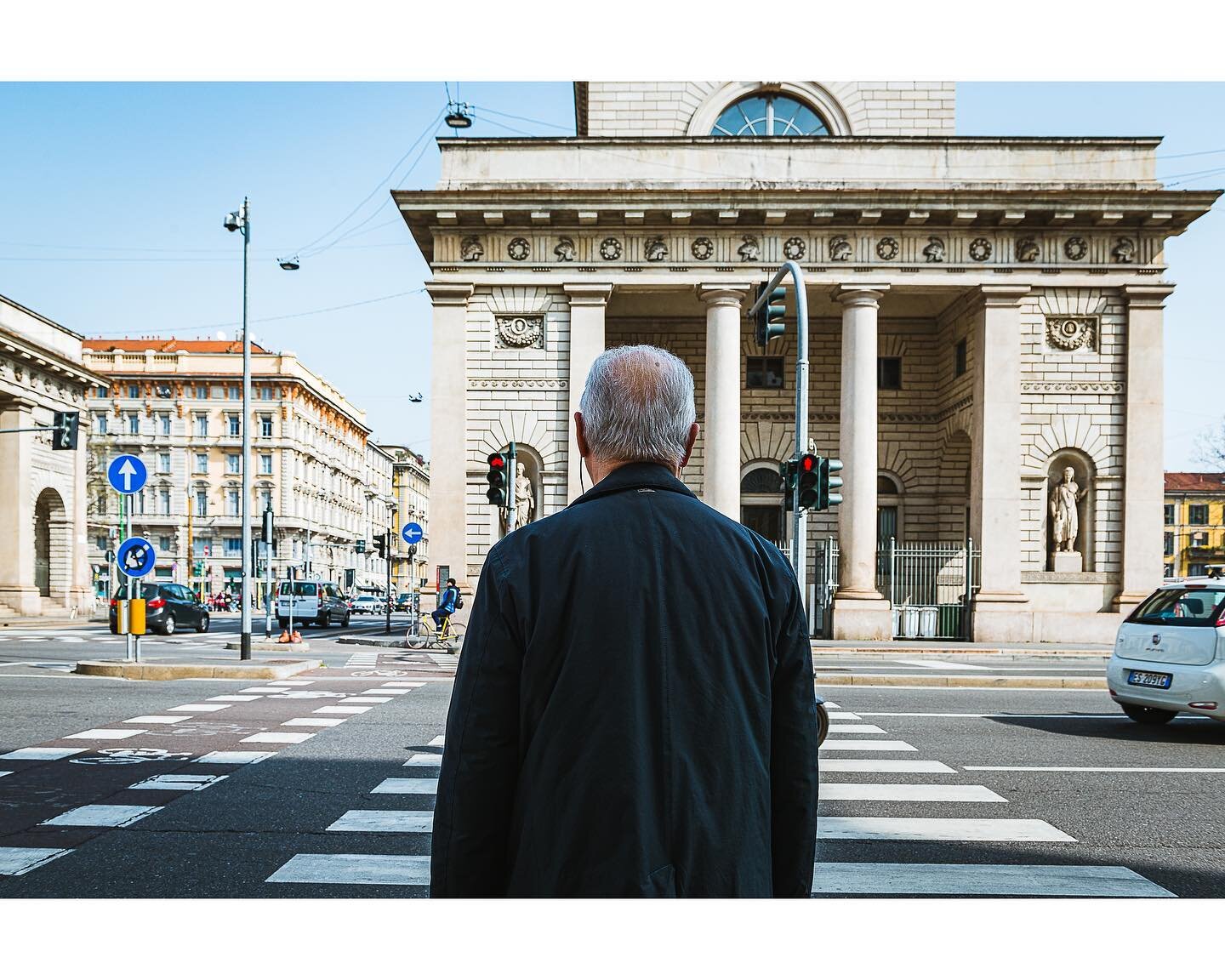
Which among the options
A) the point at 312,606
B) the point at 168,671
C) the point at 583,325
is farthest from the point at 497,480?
the point at 312,606

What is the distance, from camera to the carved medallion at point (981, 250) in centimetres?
2767

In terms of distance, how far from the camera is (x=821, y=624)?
2788 cm

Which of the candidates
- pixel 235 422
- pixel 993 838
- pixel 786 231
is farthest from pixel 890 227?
pixel 235 422

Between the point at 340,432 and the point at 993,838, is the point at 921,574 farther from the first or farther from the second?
the point at 340,432

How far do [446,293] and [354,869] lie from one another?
78.1 feet

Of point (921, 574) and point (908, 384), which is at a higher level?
point (908, 384)

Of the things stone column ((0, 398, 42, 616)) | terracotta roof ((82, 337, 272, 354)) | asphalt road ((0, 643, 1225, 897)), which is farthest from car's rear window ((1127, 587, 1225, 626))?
terracotta roof ((82, 337, 272, 354))

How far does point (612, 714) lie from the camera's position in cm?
211

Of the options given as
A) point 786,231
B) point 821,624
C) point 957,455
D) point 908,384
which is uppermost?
point 786,231

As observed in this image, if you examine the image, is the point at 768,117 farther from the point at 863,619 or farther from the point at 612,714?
the point at 612,714

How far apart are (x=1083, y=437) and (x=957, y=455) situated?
13.6 feet

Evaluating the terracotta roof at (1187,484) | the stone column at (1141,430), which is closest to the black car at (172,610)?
the stone column at (1141,430)
